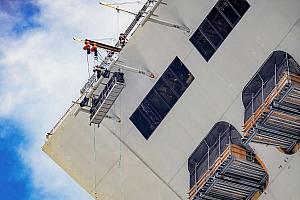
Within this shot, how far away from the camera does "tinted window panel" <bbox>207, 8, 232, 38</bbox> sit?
3103 centimetres

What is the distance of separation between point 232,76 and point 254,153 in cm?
318

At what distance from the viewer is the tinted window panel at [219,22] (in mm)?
31031

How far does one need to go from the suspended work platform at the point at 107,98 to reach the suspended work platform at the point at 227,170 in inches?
178

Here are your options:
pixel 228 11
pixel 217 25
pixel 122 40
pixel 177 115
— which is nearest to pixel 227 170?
pixel 177 115

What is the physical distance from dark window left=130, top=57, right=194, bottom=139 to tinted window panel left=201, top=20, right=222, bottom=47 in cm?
175

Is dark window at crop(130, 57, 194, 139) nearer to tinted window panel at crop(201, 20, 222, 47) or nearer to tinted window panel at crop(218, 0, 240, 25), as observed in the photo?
tinted window panel at crop(201, 20, 222, 47)

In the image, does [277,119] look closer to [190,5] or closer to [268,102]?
[268,102]

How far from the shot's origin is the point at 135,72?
34.1m

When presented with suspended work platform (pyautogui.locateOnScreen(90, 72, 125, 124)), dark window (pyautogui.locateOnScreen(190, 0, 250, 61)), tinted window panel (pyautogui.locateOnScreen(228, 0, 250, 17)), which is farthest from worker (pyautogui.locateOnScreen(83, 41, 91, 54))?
tinted window panel (pyautogui.locateOnScreen(228, 0, 250, 17))

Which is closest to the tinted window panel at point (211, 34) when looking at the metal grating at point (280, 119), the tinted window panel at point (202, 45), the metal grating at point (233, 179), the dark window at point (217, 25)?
the dark window at point (217, 25)

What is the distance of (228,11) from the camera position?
31.0 metres

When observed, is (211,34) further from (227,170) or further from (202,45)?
(227,170)

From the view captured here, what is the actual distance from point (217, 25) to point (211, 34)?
46 cm

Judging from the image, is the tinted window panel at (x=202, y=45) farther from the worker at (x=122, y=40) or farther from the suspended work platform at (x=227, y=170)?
the worker at (x=122, y=40)
